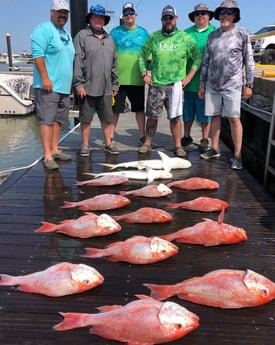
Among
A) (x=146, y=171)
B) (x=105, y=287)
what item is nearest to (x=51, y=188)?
(x=146, y=171)

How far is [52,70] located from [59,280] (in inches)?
134

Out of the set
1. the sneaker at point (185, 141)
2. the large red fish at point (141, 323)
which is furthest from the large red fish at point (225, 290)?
the sneaker at point (185, 141)

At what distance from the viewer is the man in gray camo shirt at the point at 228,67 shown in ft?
17.8

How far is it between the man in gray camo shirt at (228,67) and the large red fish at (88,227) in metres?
2.80

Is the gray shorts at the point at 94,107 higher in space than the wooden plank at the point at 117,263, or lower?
higher

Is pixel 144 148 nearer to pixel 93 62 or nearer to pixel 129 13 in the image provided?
pixel 93 62

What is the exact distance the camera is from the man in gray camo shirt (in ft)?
17.8

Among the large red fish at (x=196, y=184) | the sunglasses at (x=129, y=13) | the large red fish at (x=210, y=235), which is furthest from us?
the sunglasses at (x=129, y=13)

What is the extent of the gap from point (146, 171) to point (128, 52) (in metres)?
2.15

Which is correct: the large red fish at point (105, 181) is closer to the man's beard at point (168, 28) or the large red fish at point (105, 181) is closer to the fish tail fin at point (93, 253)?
the fish tail fin at point (93, 253)

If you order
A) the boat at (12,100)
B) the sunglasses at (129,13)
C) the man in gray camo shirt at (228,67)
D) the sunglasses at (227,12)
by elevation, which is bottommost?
the boat at (12,100)

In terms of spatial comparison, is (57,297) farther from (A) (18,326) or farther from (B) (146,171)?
(B) (146,171)

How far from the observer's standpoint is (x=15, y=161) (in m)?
13.4

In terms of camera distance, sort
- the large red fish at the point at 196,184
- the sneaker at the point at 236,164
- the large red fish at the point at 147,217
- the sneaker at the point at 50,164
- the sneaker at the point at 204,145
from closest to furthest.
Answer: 1. the large red fish at the point at 147,217
2. the large red fish at the point at 196,184
3. the sneaker at the point at 50,164
4. the sneaker at the point at 236,164
5. the sneaker at the point at 204,145
